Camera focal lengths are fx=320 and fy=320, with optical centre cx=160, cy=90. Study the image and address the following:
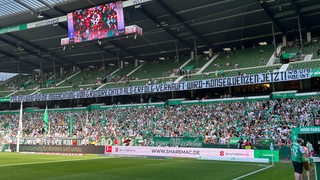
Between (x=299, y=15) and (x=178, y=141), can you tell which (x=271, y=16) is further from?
(x=178, y=141)

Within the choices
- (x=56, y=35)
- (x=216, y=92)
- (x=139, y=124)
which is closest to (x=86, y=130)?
(x=139, y=124)

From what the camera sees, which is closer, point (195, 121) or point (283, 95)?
point (283, 95)

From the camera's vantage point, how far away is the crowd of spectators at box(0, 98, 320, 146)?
2954 cm

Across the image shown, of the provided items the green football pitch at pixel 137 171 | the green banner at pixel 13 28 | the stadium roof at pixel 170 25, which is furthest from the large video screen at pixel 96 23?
the green football pitch at pixel 137 171

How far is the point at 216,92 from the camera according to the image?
40.5 metres

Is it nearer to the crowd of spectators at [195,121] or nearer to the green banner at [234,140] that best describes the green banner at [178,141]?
the crowd of spectators at [195,121]

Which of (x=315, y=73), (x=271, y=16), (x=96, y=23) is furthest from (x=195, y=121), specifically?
(x=96, y=23)

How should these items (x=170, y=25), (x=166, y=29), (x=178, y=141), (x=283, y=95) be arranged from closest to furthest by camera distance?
(x=178, y=141) → (x=283, y=95) → (x=170, y=25) → (x=166, y=29)

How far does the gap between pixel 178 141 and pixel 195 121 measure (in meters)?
4.67

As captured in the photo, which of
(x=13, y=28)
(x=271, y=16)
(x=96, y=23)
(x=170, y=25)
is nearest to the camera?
(x=271, y=16)

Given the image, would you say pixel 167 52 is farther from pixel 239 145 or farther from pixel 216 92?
pixel 239 145

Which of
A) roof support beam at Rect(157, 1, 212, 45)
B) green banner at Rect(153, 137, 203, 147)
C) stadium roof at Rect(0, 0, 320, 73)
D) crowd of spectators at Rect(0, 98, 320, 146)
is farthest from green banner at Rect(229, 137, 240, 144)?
roof support beam at Rect(157, 1, 212, 45)

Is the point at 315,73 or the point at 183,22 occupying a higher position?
the point at 183,22

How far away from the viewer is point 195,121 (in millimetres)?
35344
